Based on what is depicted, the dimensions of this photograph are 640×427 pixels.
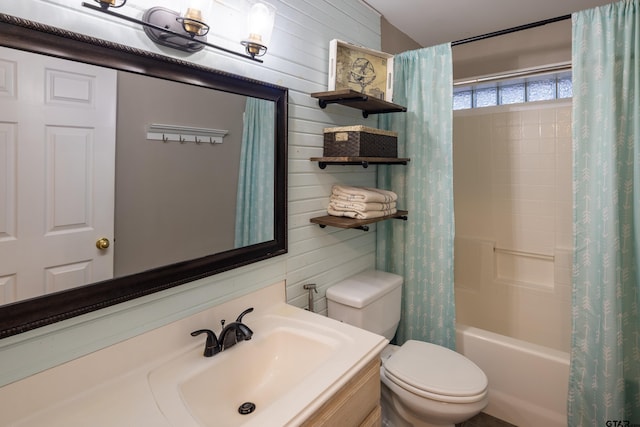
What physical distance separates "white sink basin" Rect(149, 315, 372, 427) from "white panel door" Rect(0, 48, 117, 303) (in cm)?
39

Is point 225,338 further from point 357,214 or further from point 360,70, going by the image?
point 360,70

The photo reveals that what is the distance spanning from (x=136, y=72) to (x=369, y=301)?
1.35m

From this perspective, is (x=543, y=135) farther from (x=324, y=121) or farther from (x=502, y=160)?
(x=324, y=121)

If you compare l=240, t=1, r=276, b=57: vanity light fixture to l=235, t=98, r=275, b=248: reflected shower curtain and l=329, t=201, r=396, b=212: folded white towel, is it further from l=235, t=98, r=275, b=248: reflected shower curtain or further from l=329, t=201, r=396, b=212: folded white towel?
l=329, t=201, r=396, b=212: folded white towel

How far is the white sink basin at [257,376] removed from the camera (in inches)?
35.8

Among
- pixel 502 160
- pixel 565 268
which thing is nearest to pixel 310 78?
pixel 502 160

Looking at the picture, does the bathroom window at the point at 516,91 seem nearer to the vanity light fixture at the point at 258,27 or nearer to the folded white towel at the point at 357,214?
the folded white towel at the point at 357,214

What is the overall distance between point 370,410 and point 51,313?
102 centimetres

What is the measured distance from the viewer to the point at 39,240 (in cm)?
85

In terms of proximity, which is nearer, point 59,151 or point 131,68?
point 59,151

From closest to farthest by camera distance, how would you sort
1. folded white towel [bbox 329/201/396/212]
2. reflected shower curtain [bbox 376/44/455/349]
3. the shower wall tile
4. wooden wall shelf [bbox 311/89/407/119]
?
wooden wall shelf [bbox 311/89/407/119], folded white towel [bbox 329/201/396/212], reflected shower curtain [bbox 376/44/455/349], the shower wall tile

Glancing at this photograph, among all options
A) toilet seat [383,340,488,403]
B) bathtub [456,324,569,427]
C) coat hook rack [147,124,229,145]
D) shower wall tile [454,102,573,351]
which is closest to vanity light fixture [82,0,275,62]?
coat hook rack [147,124,229,145]

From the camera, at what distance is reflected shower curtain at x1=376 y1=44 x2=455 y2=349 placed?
6.26ft

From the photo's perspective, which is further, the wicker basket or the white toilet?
the wicker basket
